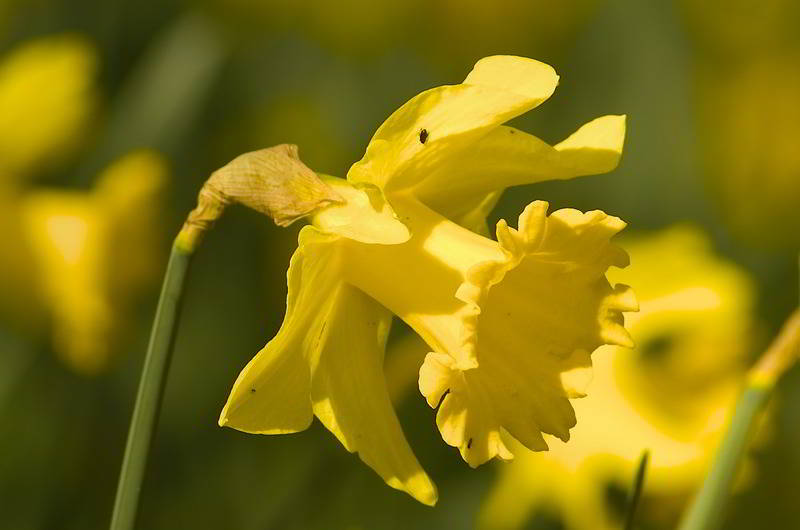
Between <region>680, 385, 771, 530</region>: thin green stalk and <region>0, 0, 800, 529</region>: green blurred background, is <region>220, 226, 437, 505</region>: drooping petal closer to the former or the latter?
<region>680, 385, 771, 530</region>: thin green stalk

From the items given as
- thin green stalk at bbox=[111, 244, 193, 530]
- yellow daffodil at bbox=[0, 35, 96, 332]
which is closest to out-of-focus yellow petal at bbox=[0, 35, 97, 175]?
yellow daffodil at bbox=[0, 35, 96, 332]

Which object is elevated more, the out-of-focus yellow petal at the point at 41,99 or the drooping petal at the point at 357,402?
the drooping petal at the point at 357,402

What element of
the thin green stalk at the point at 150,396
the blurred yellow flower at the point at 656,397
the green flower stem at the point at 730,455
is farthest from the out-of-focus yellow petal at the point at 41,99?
the green flower stem at the point at 730,455

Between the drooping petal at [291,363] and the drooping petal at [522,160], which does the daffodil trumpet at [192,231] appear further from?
the drooping petal at [522,160]

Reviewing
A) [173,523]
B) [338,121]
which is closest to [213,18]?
[338,121]

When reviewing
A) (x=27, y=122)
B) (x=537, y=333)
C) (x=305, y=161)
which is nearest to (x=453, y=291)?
(x=537, y=333)

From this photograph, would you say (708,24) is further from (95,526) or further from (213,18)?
(95,526)
